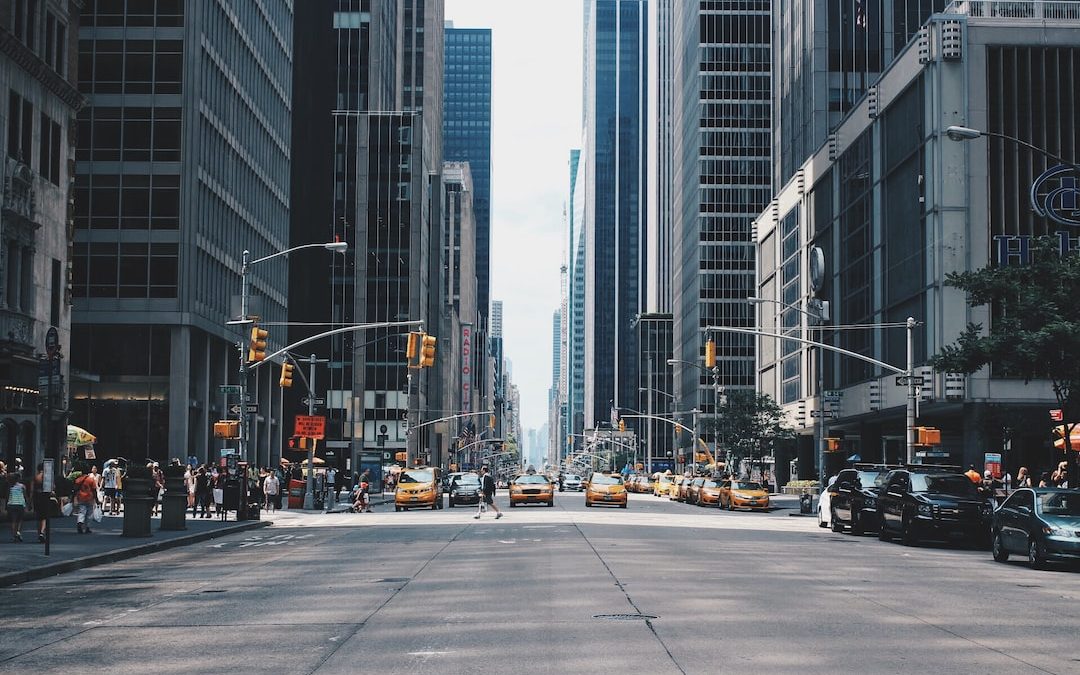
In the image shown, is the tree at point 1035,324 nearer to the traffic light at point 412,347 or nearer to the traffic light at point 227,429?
the traffic light at point 412,347

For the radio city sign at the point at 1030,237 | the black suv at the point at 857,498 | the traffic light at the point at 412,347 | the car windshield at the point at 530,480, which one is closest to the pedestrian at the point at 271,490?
the car windshield at the point at 530,480

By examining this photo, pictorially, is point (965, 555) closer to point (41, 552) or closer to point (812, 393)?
point (41, 552)

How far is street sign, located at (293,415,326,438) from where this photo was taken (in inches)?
2311

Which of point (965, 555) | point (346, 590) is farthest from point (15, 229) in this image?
point (965, 555)

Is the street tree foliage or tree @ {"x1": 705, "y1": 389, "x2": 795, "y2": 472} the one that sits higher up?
the street tree foliage

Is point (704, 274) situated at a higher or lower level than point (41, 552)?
higher

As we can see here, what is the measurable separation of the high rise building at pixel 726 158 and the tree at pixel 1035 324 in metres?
121

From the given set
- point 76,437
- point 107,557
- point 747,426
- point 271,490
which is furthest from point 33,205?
point 747,426

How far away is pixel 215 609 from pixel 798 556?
14.9 meters

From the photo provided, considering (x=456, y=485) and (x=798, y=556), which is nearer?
(x=798, y=556)

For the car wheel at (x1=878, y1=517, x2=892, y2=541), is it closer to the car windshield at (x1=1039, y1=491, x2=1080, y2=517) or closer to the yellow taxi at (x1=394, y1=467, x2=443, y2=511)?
the car windshield at (x1=1039, y1=491, x2=1080, y2=517)

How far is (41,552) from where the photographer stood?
90.8 feet

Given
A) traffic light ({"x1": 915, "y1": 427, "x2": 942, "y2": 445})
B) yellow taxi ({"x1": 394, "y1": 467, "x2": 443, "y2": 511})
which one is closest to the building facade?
traffic light ({"x1": 915, "y1": 427, "x2": 942, "y2": 445})

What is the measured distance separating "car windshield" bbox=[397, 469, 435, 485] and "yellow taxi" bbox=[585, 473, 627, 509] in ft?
24.0
